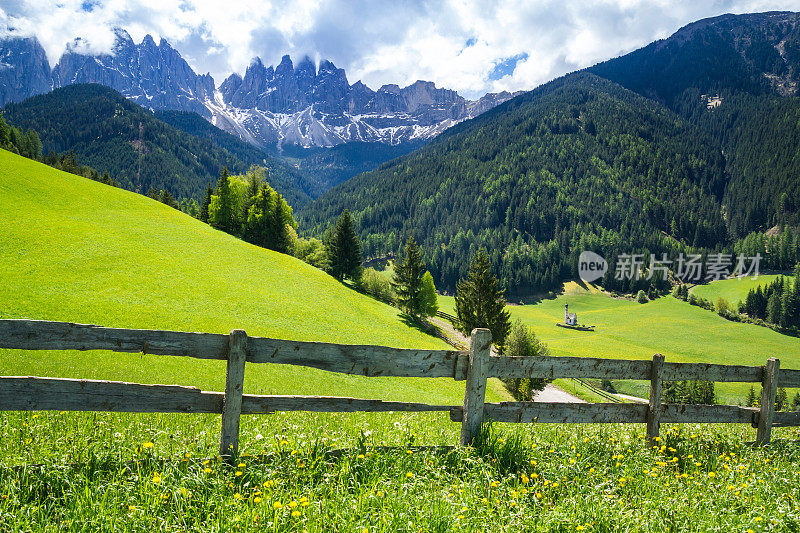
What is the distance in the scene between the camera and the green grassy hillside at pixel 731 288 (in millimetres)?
147625

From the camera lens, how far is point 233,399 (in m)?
5.56

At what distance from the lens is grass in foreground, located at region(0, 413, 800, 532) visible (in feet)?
13.9

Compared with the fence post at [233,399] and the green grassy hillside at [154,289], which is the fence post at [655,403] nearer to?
the fence post at [233,399]

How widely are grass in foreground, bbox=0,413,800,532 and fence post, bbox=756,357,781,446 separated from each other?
2.01 m

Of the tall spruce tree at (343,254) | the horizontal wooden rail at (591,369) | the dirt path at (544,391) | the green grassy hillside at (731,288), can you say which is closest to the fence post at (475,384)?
the horizontal wooden rail at (591,369)

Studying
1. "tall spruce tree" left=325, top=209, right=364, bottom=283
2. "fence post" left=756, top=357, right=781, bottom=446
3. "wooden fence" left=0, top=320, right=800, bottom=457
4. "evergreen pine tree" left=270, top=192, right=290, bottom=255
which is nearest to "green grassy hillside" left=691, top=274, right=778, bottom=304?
"tall spruce tree" left=325, top=209, right=364, bottom=283

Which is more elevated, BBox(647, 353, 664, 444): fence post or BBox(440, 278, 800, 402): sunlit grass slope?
BBox(647, 353, 664, 444): fence post

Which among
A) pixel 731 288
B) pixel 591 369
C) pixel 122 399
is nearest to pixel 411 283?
pixel 591 369

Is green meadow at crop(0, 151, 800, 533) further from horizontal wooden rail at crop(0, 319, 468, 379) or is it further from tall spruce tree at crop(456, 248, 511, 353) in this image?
tall spruce tree at crop(456, 248, 511, 353)

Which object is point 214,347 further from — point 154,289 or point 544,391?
point 544,391

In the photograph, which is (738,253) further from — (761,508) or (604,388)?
(761,508)

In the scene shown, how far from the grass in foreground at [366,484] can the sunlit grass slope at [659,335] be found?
7477 centimetres

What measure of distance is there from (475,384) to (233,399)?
12.7 ft

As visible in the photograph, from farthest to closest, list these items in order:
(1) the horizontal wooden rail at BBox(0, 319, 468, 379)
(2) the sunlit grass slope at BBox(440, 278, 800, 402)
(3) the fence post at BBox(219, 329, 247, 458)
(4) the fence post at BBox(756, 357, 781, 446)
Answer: (2) the sunlit grass slope at BBox(440, 278, 800, 402)
(4) the fence post at BBox(756, 357, 781, 446)
(3) the fence post at BBox(219, 329, 247, 458)
(1) the horizontal wooden rail at BBox(0, 319, 468, 379)
